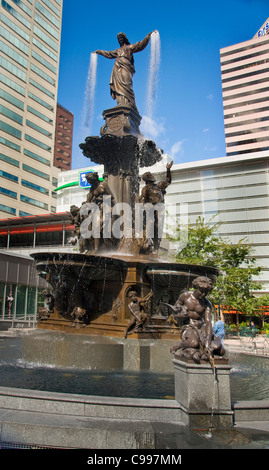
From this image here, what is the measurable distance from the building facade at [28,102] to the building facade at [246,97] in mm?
→ 41496

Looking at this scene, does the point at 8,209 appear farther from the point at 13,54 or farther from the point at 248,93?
the point at 248,93

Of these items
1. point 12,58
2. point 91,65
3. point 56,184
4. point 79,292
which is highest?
point 12,58

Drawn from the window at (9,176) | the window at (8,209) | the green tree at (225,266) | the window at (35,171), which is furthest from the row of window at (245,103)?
the green tree at (225,266)

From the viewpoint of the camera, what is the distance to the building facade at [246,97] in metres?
80.5

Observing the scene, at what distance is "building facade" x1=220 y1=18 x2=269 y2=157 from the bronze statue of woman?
235 ft

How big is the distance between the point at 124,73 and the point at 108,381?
11.9 m

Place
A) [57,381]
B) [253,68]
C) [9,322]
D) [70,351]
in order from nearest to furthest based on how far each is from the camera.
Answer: [57,381] → [70,351] → [9,322] → [253,68]

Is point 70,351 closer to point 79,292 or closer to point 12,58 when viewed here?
point 79,292

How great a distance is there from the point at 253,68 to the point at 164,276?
285ft

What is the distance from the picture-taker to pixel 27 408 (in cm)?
509

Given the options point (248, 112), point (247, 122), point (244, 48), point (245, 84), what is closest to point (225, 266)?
point (247, 122)

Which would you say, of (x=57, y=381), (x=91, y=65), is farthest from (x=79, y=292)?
(x=91, y=65)

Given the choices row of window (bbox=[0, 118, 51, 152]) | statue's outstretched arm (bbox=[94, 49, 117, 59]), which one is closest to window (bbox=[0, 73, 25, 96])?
row of window (bbox=[0, 118, 51, 152])

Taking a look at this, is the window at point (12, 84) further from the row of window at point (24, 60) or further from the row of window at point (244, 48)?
the row of window at point (244, 48)
